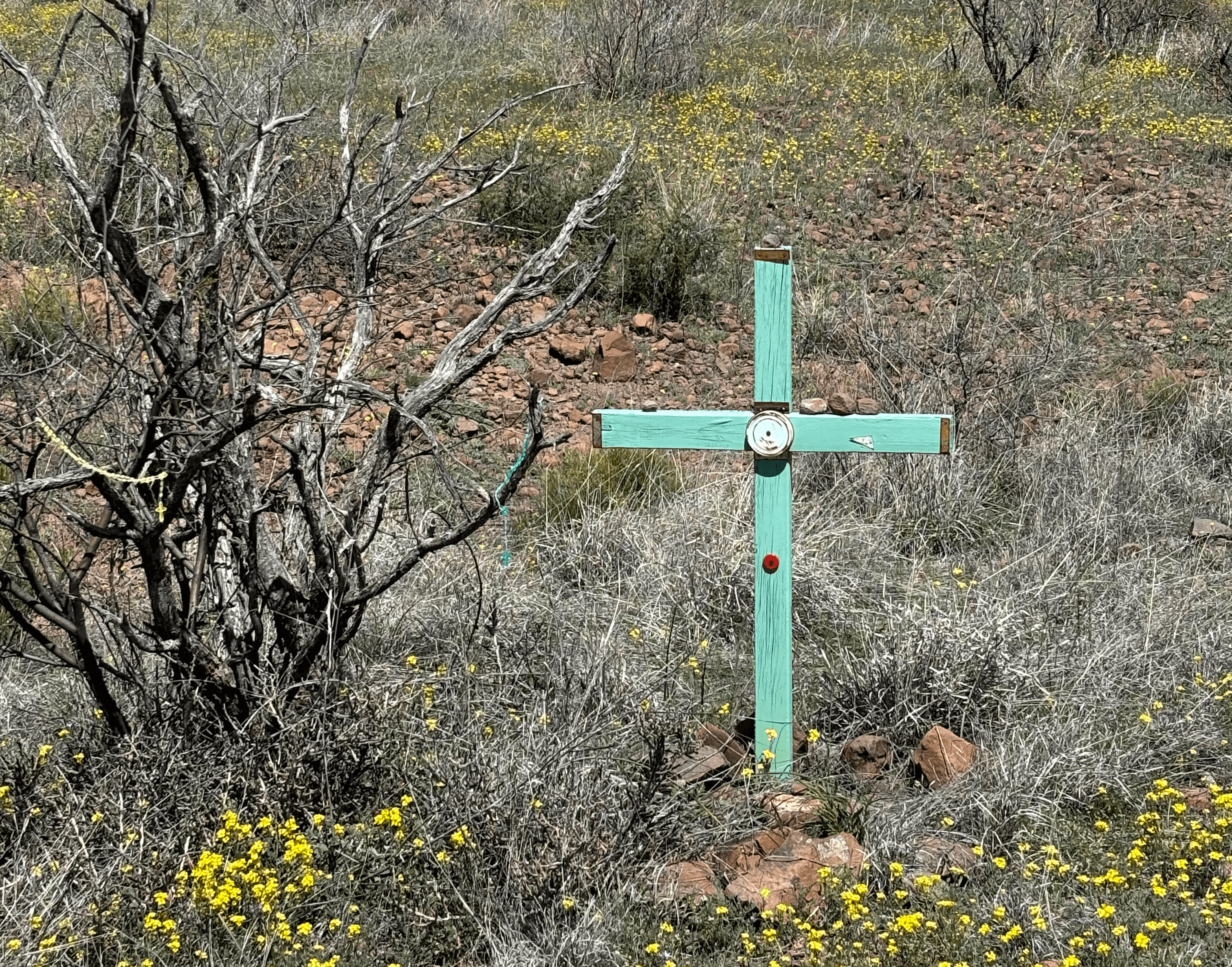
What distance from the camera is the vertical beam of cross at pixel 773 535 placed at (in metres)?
3.70

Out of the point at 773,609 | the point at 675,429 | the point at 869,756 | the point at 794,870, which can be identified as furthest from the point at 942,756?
the point at 675,429

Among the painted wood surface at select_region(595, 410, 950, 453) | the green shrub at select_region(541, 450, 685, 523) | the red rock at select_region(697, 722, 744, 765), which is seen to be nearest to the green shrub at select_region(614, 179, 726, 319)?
the green shrub at select_region(541, 450, 685, 523)

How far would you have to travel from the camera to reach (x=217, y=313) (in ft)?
11.0

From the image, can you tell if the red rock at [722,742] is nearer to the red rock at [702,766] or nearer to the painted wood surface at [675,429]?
the red rock at [702,766]

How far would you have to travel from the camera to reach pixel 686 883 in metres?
3.19

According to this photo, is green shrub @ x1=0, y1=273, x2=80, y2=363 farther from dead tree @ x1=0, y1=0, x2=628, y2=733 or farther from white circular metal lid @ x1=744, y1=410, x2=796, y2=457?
white circular metal lid @ x1=744, y1=410, x2=796, y2=457

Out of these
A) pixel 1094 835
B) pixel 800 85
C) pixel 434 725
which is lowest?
pixel 1094 835

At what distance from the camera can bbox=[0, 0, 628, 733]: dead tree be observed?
9.52ft

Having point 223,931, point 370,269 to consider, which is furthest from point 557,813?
point 370,269

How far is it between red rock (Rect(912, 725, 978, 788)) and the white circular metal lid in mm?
912

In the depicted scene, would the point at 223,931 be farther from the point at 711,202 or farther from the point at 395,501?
the point at 711,202

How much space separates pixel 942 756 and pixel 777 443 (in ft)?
3.30

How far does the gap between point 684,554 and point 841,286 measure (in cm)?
375

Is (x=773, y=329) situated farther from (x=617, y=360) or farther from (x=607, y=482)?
(x=617, y=360)
